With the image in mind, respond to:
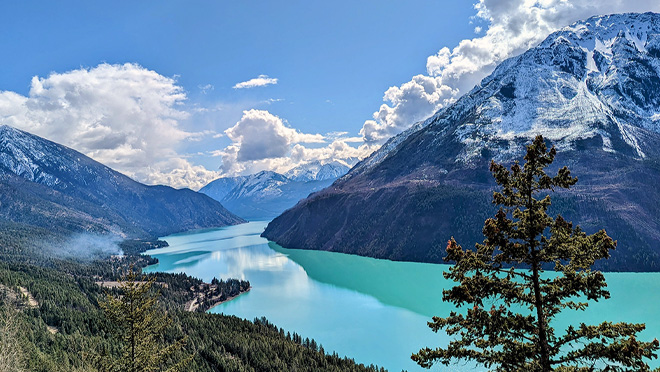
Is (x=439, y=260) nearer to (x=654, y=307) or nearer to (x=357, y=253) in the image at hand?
(x=357, y=253)

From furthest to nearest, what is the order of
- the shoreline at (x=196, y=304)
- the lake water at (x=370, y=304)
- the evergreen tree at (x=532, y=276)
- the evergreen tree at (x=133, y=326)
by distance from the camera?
the shoreline at (x=196, y=304)
the lake water at (x=370, y=304)
the evergreen tree at (x=133, y=326)
the evergreen tree at (x=532, y=276)

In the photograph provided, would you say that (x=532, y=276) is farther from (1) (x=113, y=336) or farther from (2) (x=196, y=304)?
(2) (x=196, y=304)

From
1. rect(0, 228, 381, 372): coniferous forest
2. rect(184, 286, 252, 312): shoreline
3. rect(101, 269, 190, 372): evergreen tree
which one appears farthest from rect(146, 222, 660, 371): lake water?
rect(101, 269, 190, 372): evergreen tree

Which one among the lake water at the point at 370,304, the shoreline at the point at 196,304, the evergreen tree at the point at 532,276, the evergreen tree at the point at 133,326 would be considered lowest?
the shoreline at the point at 196,304

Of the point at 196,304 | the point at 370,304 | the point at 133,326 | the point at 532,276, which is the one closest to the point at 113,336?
the point at 133,326

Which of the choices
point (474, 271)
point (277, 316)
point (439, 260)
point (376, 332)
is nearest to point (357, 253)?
point (439, 260)

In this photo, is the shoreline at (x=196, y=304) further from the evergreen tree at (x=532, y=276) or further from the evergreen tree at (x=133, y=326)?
the evergreen tree at (x=532, y=276)

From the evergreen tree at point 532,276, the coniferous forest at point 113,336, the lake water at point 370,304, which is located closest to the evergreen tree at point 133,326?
the coniferous forest at point 113,336

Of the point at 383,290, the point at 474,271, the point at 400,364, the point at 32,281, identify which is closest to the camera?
the point at 474,271

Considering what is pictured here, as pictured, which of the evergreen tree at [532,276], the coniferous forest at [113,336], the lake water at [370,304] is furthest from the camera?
the lake water at [370,304]
